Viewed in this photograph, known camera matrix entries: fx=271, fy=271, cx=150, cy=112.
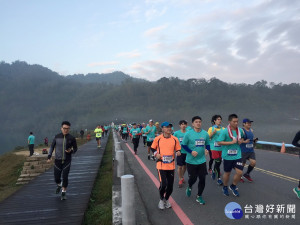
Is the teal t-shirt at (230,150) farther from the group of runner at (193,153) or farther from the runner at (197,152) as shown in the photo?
the runner at (197,152)

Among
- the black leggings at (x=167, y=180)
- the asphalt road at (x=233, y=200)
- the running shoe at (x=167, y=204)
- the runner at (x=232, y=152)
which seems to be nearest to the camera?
the asphalt road at (x=233, y=200)

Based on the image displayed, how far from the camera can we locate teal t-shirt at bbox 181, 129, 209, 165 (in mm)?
6316

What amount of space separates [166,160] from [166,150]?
0.71 feet

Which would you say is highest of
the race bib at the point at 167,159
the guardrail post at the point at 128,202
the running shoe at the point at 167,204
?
the race bib at the point at 167,159

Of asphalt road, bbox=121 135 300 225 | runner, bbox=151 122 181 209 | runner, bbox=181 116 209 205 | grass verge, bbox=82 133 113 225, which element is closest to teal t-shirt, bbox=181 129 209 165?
runner, bbox=181 116 209 205

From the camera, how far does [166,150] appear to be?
19.5 ft

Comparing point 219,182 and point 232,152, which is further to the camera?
point 219,182

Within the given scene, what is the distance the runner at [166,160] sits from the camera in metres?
5.88

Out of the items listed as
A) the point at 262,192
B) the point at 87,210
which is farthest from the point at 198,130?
the point at 87,210

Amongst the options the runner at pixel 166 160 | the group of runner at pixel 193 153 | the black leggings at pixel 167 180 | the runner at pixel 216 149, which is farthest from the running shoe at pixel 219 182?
the black leggings at pixel 167 180

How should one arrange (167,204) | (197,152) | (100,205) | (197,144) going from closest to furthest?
1. (167,204)
2. (197,152)
3. (197,144)
4. (100,205)

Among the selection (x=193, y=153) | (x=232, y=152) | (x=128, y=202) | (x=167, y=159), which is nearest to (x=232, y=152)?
(x=232, y=152)

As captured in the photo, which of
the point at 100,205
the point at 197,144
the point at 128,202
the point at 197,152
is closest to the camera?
the point at 128,202

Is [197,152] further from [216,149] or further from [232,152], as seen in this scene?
[216,149]
